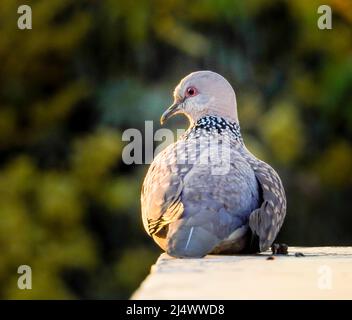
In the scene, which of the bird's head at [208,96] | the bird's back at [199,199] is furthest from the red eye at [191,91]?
the bird's back at [199,199]

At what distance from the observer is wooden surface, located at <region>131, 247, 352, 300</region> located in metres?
4.21

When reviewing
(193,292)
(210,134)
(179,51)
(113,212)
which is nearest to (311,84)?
(179,51)

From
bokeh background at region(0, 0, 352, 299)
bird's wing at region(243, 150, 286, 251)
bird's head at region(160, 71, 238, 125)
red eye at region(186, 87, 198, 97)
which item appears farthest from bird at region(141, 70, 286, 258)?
bokeh background at region(0, 0, 352, 299)

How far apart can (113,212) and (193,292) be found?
10.3m

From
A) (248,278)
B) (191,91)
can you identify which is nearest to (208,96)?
(191,91)

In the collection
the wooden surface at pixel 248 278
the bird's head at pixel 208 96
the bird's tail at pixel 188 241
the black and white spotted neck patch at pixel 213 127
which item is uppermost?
the bird's head at pixel 208 96

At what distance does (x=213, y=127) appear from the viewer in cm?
616

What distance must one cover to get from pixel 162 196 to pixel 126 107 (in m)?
8.75

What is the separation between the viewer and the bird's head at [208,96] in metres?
6.29

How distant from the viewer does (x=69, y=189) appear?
13.8 metres

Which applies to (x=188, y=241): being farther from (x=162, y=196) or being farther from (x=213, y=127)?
(x=213, y=127)

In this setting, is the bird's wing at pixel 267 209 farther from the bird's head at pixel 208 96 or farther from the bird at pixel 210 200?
the bird's head at pixel 208 96

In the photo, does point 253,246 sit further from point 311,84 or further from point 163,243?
point 311,84

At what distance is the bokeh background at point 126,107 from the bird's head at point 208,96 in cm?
701
